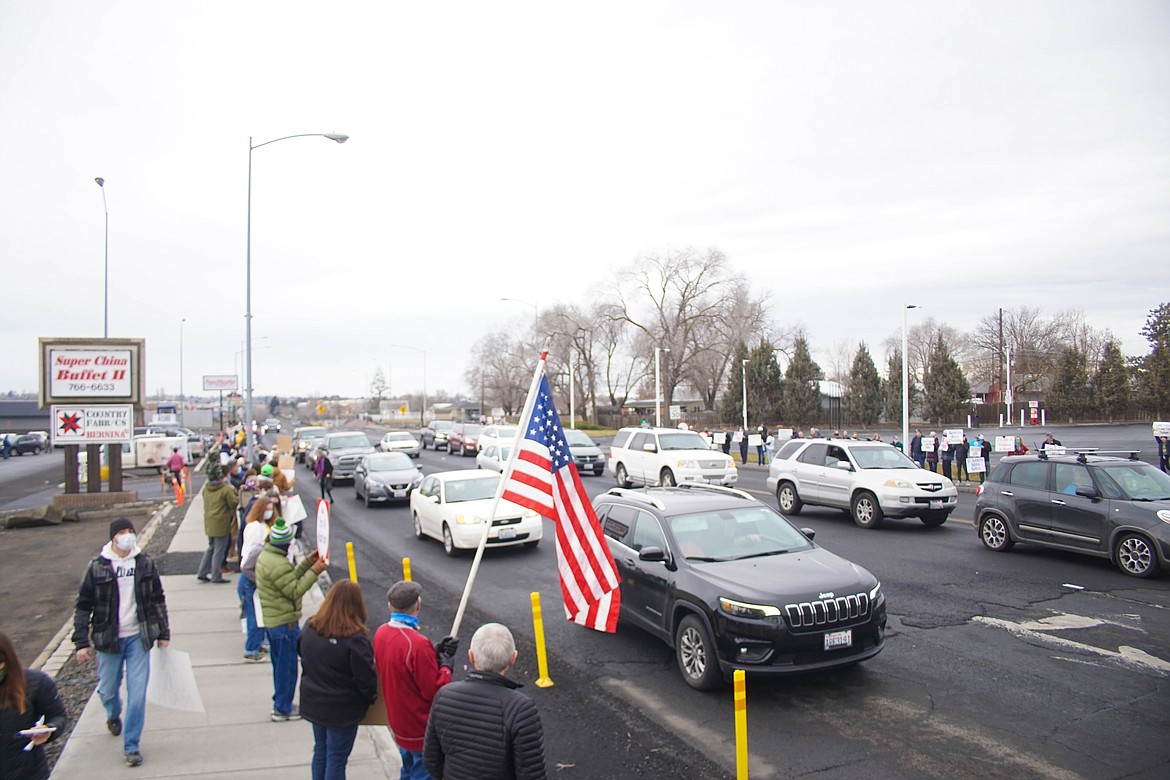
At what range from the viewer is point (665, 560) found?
7742 mm

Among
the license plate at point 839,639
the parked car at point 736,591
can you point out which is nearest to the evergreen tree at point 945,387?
the parked car at point 736,591

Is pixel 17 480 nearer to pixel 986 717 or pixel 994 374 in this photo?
pixel 986 717

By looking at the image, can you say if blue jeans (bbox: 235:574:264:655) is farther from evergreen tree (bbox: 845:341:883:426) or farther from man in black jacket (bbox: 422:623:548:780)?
evergreen tree (bbox: 845:341:883:426)

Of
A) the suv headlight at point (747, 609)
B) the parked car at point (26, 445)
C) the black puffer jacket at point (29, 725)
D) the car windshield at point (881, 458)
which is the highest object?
the car windshield at point (881, 458)

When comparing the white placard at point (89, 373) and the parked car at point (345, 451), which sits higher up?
the white placard at point (89, 373)

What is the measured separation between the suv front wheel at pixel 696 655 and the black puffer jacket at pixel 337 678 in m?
3.30

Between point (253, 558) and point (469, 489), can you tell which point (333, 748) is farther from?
point (469, 489)

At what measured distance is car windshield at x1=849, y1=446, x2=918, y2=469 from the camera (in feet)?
54.2

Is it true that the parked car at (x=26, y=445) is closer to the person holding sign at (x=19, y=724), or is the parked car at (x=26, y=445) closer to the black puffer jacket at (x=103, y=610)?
the black puffer jacket at (x=103, y=610)

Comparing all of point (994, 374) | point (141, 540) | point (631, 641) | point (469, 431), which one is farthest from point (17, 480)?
point (994, 374)

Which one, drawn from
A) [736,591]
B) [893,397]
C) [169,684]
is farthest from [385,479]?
[893,397]

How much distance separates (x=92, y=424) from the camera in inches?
922

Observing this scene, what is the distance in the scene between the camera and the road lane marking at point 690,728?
5.60m

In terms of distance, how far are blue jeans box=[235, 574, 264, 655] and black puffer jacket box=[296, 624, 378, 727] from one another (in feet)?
13.0
